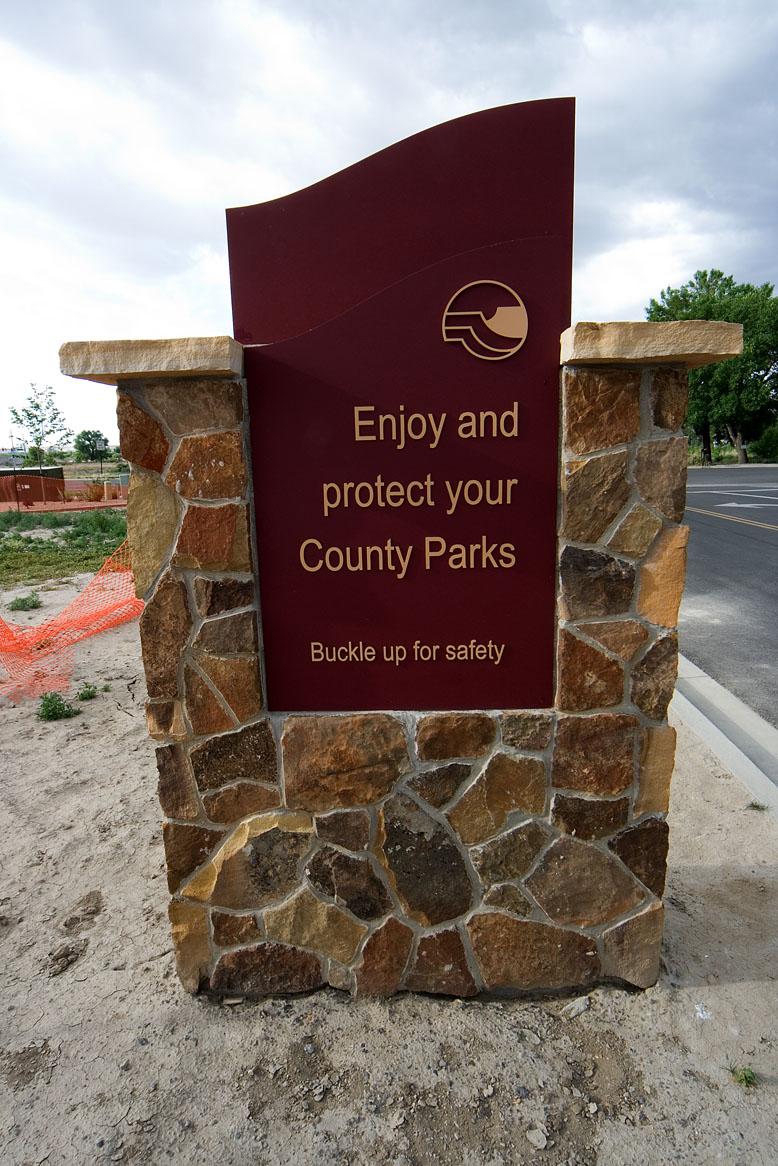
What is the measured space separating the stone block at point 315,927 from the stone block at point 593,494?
1621 millimetres

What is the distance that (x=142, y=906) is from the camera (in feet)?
9.87

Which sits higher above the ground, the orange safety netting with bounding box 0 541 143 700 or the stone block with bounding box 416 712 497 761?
the stone block with bounding box 416 712 497 761

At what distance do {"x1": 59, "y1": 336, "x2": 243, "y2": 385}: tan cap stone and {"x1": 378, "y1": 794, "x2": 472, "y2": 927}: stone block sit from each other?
1592 millimetres

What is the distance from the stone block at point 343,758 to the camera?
2.36 m

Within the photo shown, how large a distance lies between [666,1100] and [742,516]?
1653 cm

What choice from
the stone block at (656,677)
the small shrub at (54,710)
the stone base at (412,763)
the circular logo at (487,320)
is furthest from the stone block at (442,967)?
the small shrub at (54,710)

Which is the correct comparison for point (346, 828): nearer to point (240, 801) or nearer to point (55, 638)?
point (240, 801)

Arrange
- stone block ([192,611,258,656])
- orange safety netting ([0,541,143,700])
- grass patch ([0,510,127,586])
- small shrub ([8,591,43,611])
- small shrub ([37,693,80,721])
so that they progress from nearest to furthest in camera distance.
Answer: stone block ([192,611,258,656]) < small shrub ([37,693,80,721]) < orange safety netting ([0,541,143,700]) < small shrub ([8,591,43,611]) < grass patch ([0,510,127,586])

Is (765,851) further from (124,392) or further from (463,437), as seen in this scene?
(124,392)

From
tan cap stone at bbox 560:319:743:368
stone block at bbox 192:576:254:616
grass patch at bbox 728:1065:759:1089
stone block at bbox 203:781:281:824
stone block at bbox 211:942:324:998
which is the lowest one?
grass patch at bbox 728:1065:759:1089

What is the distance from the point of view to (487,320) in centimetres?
215

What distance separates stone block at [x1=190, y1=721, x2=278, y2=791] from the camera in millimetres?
2383

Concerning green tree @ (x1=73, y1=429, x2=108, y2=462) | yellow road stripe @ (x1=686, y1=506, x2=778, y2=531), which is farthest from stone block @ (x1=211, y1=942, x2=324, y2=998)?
green tree @ (x1=73, y1=429, x2=108, y2=462)

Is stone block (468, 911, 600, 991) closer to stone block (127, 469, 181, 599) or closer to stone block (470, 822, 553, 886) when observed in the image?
stone block (470, 822, 553, 886)
